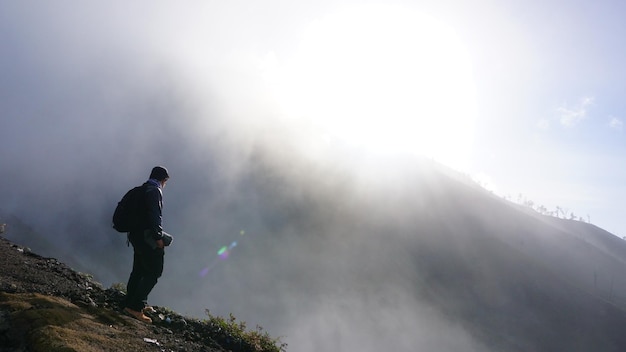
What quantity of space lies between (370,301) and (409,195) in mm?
39097

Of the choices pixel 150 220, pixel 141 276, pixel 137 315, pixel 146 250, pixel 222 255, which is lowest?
pixel 137 315

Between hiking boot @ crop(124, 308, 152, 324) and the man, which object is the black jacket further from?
hiking boot @ crop(124, 308, 152, 324)

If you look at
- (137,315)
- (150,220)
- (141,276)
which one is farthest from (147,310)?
(150,220)

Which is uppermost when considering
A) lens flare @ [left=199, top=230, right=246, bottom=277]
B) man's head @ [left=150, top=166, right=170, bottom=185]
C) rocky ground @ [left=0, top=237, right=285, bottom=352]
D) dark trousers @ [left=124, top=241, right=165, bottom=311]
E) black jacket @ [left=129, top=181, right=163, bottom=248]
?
lens flare @ [left=199, top=230, right=246, bottom=277]

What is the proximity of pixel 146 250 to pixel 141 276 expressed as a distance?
41 cm

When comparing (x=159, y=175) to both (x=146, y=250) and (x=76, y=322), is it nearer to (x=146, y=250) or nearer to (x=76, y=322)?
(x=146, y=250)

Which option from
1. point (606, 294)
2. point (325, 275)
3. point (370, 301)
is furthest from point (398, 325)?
point (606, 294)

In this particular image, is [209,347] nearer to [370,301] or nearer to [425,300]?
[370,301]

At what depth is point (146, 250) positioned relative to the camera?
18.6ft

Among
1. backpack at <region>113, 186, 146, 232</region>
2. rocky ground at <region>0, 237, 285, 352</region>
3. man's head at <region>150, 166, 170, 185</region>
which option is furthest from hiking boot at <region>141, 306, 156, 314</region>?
man's head at <region>150, 166, 170, 185</region>

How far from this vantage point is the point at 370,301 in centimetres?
7362

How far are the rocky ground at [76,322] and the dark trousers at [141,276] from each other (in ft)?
0.83

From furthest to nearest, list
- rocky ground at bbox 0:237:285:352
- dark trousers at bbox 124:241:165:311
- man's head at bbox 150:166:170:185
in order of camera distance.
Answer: man's head at bbox 150:166:170:185
dark trousers at bbox 124:241:165:311
rocky ground at bbox 0:237:285:352

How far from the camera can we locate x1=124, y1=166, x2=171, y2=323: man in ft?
18.3
